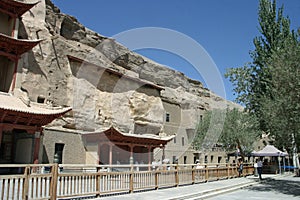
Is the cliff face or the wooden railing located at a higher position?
the cliff face

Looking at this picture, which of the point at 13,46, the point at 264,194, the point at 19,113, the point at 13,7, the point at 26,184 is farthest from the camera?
the point at 13,7

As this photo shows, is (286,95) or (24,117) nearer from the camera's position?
(286,95)

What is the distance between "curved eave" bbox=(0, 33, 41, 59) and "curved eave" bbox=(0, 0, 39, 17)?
113 inches

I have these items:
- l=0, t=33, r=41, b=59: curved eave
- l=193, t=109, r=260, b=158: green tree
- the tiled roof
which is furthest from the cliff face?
l=193, t=109, r=260, b=158: green tree

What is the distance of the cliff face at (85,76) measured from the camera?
70.0 feet

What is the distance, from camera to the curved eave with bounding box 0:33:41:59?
1640 centimetres

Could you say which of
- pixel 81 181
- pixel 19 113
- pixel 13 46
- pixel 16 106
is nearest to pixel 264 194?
pixel 81 181

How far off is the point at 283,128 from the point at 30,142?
47.8 feet

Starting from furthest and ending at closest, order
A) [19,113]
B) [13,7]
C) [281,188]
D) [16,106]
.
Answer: [13,7]
[16,106]
[281,188]
[19,113]

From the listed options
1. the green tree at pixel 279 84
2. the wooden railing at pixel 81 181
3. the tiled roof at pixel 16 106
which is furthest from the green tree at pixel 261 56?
the tiled roof at pixel 16 106

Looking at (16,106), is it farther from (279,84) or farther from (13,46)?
(279,84)

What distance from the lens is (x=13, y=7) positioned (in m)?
18.2

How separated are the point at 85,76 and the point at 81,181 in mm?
18315

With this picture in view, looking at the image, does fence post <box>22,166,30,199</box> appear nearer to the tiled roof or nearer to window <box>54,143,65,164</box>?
the tiled roof
